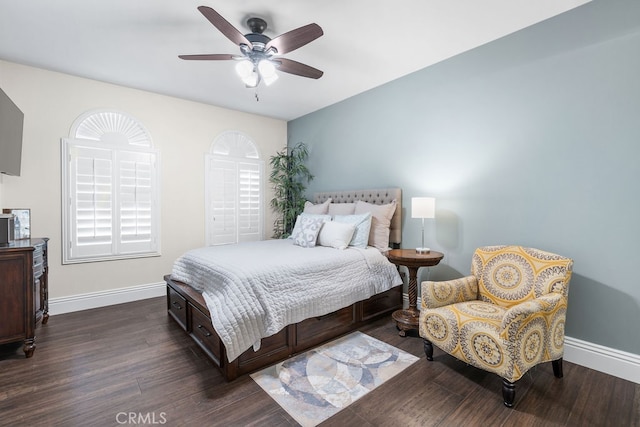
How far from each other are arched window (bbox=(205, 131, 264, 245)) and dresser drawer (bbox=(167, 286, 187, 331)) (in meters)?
1.37

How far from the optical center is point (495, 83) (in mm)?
2805

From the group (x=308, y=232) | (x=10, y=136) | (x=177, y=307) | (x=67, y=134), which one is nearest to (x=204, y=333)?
(x=177, y=307)

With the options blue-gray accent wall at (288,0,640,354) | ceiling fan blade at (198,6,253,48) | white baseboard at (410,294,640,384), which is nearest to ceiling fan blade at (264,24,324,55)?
ceiling fan blade at (198,6,253,48)

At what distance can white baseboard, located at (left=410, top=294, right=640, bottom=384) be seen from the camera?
2129mm

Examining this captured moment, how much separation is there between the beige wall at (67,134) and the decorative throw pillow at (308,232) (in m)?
1.84

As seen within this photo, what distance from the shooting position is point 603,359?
2242mm

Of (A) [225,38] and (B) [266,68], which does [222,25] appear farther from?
(A) [225,38]

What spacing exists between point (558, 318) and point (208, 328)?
264cm

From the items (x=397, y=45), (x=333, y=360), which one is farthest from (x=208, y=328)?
(x=397, y=45)

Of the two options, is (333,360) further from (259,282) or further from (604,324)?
(604,324)

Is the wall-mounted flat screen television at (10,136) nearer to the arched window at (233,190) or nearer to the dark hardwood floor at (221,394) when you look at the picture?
the dark hardwood floor at (221,394)

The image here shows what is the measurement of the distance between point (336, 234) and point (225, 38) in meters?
2.26

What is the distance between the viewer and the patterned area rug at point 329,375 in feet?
6.11

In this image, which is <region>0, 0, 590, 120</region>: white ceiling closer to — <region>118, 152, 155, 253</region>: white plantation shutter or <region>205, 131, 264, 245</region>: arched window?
<region>118, 152, 155, 253</region>: white plantation shutter
